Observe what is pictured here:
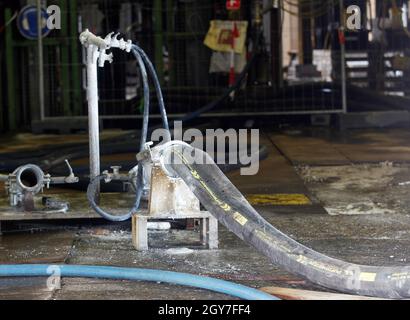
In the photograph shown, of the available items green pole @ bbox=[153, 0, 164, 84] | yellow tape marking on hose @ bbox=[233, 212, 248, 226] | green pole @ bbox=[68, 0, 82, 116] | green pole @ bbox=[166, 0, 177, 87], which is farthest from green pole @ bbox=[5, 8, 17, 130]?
yellow tape marking on hose @ bbox=[233, 212, 248, 226]

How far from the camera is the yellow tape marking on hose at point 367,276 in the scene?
3.76 m

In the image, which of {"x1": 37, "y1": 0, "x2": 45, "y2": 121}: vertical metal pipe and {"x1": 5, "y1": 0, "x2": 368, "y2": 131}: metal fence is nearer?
{"x1": 37, "y1": 0, "x2": 45, "y2": 121}: vertical metal pipe

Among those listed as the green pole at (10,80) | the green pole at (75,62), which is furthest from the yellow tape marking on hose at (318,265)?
the green pole at (10,80)

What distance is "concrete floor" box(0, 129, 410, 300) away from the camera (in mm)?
4184

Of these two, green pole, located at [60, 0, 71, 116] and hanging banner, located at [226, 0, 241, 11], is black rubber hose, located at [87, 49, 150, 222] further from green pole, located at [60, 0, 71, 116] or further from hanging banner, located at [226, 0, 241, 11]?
green pole, located at [60, 0, 71, 116]

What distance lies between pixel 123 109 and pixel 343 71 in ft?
10.9

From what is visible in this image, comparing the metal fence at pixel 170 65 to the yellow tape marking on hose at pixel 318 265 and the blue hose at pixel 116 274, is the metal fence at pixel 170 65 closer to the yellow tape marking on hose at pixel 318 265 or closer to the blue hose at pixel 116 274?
the blue hose at pixel 116 274

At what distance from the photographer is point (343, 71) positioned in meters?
12.0

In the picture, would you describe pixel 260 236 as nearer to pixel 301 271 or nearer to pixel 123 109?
pixel 301 271

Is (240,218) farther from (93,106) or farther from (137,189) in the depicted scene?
(93,106)

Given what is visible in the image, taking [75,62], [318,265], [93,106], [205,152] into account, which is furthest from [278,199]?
[75,62]

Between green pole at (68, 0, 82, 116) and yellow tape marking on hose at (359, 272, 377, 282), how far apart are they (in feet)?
30.1

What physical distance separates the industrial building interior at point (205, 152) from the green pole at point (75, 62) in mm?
25

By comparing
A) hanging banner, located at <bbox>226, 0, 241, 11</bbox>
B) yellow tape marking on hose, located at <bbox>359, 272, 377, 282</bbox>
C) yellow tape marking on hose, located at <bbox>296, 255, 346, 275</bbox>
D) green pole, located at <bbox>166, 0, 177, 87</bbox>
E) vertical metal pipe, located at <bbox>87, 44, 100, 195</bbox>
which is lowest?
yellow tape marking on hose, located at <bbox>359, 272, 377, 282</bbox>
